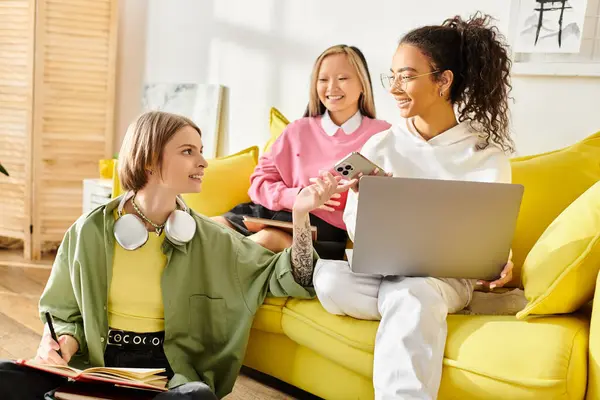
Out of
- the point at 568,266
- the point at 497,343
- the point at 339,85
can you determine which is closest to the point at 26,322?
the point at 339,85

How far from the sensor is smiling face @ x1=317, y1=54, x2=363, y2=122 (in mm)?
2383

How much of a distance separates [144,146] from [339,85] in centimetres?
88

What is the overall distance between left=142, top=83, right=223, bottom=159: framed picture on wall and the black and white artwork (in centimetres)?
167

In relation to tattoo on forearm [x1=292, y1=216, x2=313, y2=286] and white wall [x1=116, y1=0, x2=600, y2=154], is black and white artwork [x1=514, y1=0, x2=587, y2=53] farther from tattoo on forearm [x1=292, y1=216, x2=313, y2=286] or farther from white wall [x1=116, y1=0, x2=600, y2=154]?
tattoo on forearm [x1=292, y1=216, x2=313, y2=286]

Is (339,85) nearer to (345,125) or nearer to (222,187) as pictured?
(345,125)

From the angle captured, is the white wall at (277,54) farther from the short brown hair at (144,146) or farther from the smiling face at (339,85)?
the short brown hair at (144,146)

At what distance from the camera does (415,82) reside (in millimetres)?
1873

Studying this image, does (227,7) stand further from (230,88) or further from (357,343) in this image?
(357,343)

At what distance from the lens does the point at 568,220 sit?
164 cm

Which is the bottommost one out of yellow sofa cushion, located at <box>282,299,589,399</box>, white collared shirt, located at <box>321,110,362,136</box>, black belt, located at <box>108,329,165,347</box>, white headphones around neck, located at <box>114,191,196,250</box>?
black belt, located at <box>108,329,165,347</box>

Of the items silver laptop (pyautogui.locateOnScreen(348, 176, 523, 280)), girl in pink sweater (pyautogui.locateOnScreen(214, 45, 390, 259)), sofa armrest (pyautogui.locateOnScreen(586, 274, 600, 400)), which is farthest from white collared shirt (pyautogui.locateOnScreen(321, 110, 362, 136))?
sofa armrest (pyautogui.locateOnScreen(586, 274, 600, 400))

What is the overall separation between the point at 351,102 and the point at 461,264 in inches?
37.0

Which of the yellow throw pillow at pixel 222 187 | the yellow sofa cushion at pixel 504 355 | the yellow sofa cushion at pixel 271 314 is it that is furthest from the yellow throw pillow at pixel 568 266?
the yellow throw pillow at pixel 222 187

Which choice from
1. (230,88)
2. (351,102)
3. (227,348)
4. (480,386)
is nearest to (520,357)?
(480,386)
